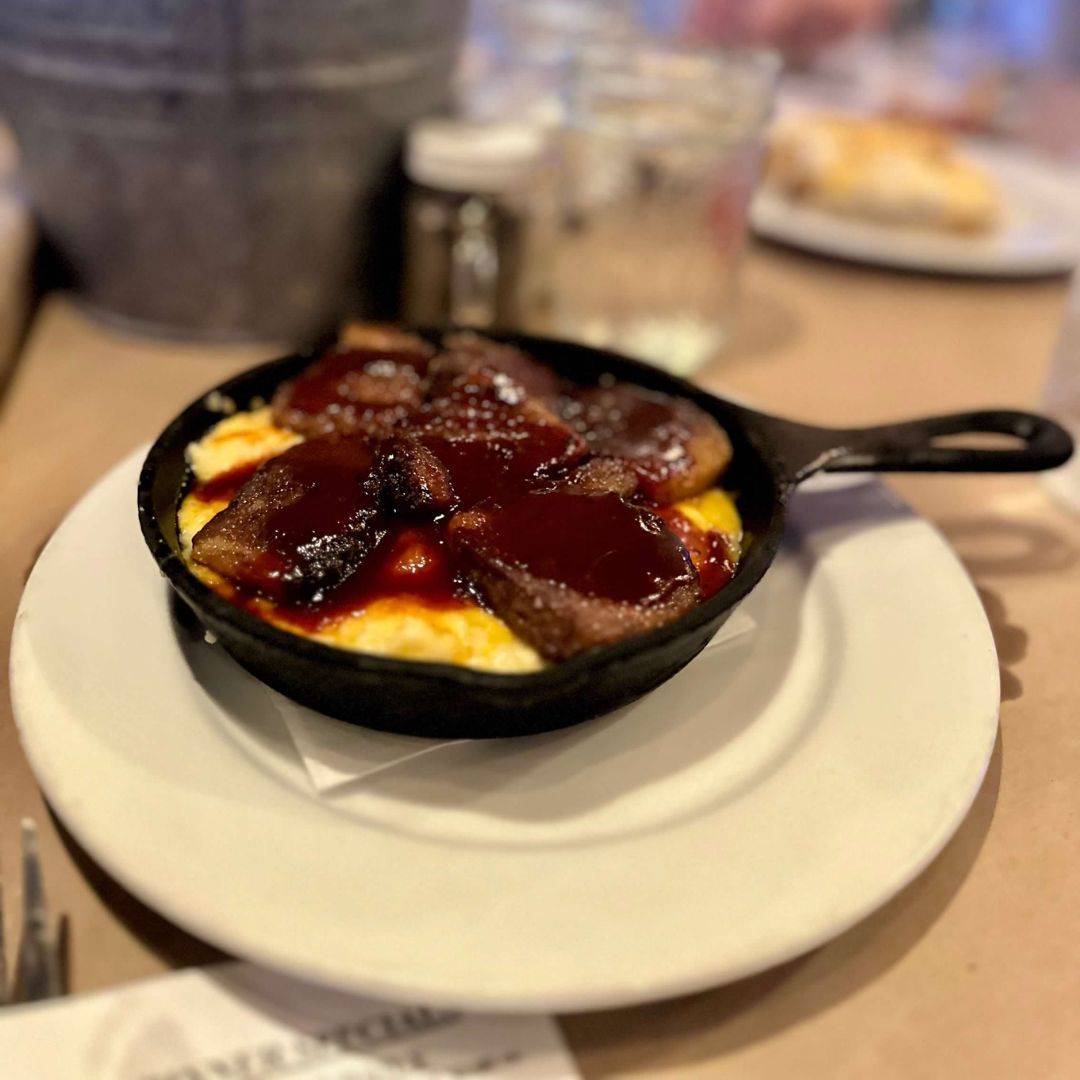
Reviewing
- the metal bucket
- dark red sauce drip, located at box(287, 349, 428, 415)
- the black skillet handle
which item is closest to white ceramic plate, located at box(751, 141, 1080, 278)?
the metal bucket

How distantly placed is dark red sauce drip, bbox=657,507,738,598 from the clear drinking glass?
753 mm

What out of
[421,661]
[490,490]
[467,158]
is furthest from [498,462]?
[467,158]

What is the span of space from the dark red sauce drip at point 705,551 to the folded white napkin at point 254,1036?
420mm

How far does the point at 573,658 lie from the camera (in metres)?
0.83

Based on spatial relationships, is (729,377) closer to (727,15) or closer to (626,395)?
(626,395)

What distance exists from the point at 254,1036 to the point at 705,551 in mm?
580

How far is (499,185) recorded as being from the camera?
1.68 meters

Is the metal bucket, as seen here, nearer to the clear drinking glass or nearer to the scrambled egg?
the clear drinking glass

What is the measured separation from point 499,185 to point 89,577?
986mm

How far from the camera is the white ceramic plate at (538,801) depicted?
0.70 m

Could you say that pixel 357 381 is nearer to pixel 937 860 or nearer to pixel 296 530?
pixel 296 530

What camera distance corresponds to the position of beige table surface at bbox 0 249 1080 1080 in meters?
0.74

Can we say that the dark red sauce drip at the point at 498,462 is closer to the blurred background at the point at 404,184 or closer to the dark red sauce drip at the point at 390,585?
the dark red sauce drip at the point at 390,585

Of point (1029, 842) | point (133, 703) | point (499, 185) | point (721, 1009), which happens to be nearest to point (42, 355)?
point (499, 185)
